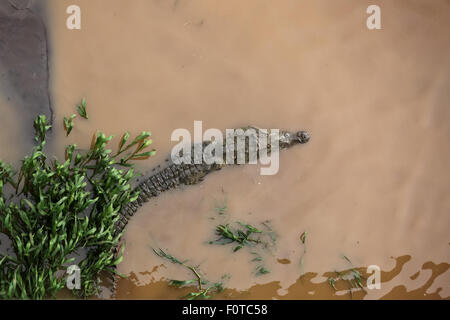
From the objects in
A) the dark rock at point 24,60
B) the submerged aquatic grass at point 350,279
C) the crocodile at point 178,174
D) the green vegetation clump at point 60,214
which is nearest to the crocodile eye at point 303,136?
the crocodile at point 178,174

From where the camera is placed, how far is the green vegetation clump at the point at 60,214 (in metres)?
3.99

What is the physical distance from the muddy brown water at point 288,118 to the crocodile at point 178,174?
93mm

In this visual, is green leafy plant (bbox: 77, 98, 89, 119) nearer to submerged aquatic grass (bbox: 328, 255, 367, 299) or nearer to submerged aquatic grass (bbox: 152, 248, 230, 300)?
submerged aquatic grass (bbox: 152, 248, 230, 300)

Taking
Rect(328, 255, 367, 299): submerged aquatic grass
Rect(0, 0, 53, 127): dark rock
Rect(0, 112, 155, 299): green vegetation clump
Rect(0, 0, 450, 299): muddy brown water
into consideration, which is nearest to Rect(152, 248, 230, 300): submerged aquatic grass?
Rect(0, 0, 450, 299): muddy brown water

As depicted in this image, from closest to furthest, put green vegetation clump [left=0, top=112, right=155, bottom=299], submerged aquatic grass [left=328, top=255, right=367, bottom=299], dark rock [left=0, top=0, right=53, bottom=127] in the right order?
green vegetation clump [left=0, top=112, right=155, bottom=299]
dark rock [left=0, top=0, right=53, bottom=127]
submerged aquatic grass [left=328, top=255, right=367, bottom=299]

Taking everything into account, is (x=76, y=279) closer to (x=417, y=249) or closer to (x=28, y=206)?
(x=28, y=206)

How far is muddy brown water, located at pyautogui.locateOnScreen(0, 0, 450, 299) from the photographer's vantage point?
15.0ft

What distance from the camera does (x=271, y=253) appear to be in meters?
4.64

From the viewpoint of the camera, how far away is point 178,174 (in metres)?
4.55

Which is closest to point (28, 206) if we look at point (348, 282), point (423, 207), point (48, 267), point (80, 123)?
point (48, 267)

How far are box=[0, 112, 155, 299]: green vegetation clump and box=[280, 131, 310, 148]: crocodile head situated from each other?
4.35 ft

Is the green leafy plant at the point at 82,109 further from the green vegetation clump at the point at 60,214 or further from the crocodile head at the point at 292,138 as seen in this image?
the crocodile head at the point at 292,138

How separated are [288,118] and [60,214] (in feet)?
7.82
